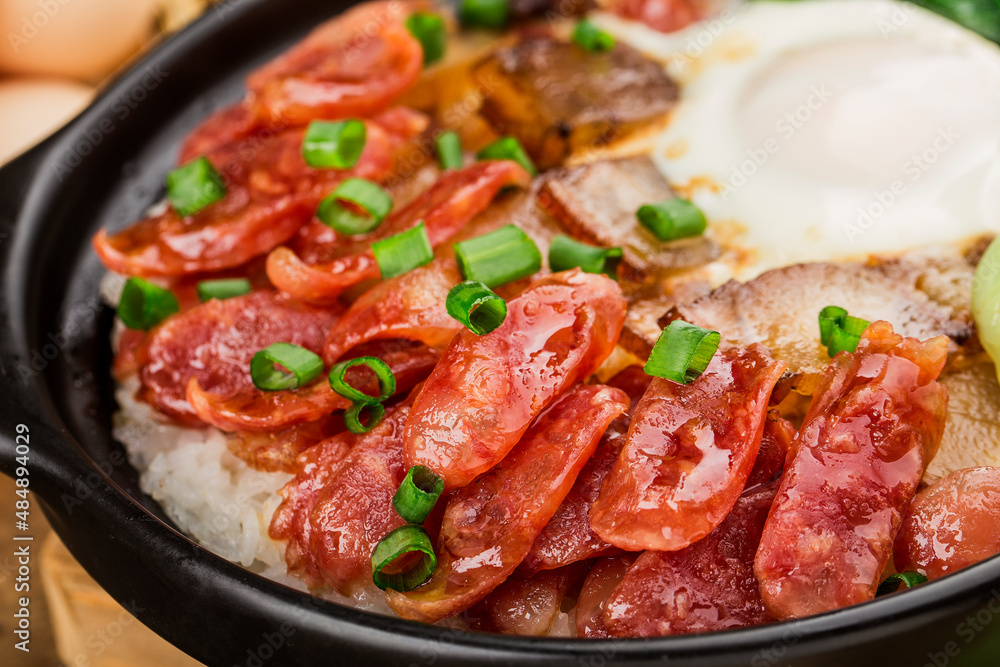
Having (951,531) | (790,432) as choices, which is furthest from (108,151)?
(951,531)

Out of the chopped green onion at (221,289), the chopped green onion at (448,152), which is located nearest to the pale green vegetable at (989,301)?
the chopped green onion at (448,152)

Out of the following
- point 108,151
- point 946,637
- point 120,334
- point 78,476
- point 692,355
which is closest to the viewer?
point 946,637

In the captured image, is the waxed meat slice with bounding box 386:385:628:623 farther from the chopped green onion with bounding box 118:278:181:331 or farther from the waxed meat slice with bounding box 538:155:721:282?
the chopped green onion with bounding box 118:278:181:331

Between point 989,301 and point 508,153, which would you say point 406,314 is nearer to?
point 508,153

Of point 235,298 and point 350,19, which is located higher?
point 350,19

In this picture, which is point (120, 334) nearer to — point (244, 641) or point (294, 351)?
point (294, 351)

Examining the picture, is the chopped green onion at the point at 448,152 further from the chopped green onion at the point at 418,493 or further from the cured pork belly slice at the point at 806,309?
the chopped green onion at the point at 418,493
